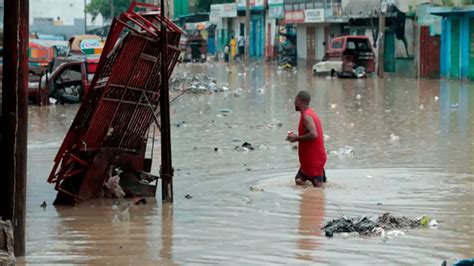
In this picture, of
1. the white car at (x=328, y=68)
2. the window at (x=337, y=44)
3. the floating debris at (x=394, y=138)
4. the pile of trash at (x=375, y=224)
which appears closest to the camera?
the pile of trash at (x=375, y=224)

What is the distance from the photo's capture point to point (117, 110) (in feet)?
36.5

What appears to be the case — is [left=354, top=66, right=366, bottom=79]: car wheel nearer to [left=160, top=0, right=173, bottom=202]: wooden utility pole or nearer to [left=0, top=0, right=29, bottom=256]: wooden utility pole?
[left=160, top=0, right=173, bottom=202]: wooden utility pole

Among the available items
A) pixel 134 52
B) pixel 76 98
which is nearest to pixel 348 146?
pixel 134 52

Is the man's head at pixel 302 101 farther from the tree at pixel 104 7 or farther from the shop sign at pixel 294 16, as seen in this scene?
the tree at pixel 104 7

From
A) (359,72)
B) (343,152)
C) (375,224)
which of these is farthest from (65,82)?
(375,224)

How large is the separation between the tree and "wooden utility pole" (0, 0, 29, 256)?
287 feet

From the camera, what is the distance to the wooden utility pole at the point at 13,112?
791 cm

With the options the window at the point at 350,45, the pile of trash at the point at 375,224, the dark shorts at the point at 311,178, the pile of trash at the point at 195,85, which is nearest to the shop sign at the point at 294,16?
the window at the point at 350,45

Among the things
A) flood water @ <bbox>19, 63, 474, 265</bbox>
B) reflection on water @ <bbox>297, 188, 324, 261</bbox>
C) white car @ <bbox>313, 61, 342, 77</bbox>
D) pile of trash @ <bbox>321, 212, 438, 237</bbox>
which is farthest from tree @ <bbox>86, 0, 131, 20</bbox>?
pile of trash @ <bbox>321, 212, 438, 237</bbox>

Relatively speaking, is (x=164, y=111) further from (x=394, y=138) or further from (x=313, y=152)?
(x=394, y=138)

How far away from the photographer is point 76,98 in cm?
2792

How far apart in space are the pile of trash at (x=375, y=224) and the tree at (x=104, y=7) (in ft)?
283

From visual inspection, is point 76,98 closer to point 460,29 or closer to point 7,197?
point 460,29

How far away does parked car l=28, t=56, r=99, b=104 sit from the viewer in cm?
2706
